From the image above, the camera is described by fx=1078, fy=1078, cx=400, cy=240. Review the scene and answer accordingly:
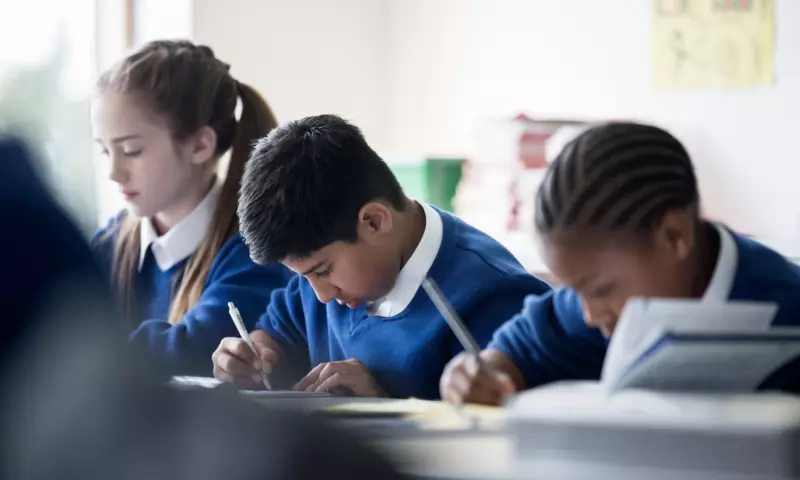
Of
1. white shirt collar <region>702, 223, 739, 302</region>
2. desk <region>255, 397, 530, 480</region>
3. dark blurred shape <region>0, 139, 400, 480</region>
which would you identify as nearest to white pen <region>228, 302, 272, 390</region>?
desk <region>255, 397, 530, 480</region>

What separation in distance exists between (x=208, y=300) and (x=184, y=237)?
0.18 metres

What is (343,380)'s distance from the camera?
1095 mm

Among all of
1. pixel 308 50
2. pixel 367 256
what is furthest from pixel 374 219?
pixel 308 50

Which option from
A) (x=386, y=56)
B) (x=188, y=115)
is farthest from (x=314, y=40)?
(x=188, y=115)

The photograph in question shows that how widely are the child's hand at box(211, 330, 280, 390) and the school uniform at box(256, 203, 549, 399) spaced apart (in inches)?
1.3

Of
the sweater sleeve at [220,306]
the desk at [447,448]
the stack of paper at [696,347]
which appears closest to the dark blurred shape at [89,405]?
the desk at [447,448]

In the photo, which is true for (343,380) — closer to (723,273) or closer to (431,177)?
(723,273)

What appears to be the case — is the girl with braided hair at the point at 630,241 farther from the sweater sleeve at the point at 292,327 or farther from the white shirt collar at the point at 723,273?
the sweater sleeve at the point at 292,327

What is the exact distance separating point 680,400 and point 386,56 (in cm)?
258

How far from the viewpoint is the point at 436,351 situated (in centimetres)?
114

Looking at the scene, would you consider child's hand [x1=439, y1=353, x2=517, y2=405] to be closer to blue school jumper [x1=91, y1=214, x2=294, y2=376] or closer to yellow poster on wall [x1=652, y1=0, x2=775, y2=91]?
blue school jumper [x1=91, y1=214, x2=294, y2=376]

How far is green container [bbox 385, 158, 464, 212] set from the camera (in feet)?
8.32

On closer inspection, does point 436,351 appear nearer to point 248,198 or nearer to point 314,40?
point 248,198

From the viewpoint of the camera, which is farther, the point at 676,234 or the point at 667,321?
the point at 676,234
